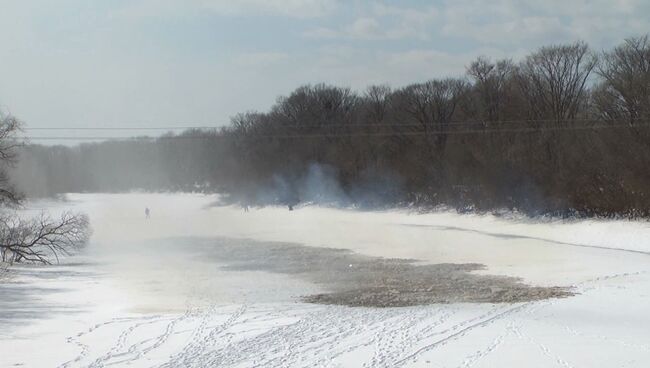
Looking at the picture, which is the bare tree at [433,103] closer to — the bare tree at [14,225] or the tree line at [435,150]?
the tree line at [435,150]

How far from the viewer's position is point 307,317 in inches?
697

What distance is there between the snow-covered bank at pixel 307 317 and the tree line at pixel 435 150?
9.20 meters

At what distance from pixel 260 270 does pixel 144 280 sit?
5.71 metres

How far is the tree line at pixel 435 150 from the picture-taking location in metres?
49.0

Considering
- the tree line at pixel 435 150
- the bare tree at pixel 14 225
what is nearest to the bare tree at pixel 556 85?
the tree line at pixel 435 150

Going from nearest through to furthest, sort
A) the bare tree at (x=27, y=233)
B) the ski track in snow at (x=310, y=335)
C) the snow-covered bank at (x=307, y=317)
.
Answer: the ski track in snow at (x=310, y=335) < the snow-covered bank at (x=307, y=317) < the bare tree at (x=27, y=233)

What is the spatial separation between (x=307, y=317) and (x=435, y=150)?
62.9m

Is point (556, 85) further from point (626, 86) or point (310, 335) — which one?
point (310, 335)

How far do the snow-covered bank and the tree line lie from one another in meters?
9.20

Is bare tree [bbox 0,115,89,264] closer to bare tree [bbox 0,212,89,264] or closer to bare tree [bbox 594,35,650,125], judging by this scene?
bare tree [bbox 0,212,89,264]

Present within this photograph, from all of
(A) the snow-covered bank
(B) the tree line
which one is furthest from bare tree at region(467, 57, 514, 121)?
(A) the snow-covered bank

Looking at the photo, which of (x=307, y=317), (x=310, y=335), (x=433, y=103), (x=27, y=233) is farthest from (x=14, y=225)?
(x=433, y=103)

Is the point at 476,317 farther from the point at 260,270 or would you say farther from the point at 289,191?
the point at 289,191

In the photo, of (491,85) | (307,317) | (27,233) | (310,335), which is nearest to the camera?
(310,335)
